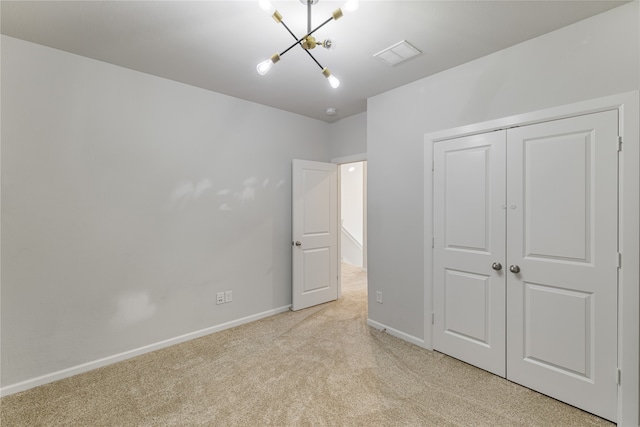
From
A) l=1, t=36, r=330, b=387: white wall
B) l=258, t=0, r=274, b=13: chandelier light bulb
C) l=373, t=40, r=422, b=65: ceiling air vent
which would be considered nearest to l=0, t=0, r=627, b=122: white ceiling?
l=373, t=40, r=422, b=65: ceiling air vent

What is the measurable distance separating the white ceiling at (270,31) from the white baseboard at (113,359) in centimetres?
259

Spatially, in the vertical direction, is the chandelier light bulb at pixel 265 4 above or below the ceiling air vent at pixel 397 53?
below

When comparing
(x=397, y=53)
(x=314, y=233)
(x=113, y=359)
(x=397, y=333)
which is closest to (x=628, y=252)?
(x=397, y=333)

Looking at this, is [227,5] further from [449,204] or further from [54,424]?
[54,424]

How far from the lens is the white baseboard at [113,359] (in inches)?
84.4

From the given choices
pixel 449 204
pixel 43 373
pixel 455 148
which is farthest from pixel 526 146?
pixel 43 373

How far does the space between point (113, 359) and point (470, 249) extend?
3291 millimetres

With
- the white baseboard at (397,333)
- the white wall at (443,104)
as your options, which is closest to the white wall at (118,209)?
the white baseboard at (397,333)

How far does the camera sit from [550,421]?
1.82m

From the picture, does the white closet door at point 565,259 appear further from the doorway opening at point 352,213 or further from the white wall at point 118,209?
the doorway opening at point 352,213

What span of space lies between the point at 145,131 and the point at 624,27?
145 inches

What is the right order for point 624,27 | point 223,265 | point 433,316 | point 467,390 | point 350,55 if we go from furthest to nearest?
point 223,265, point 433,316, point 350,55, point 467,390, point 624,27

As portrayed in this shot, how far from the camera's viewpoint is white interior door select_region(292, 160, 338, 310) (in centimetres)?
376

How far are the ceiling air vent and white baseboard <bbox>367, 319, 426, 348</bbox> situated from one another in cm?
259
